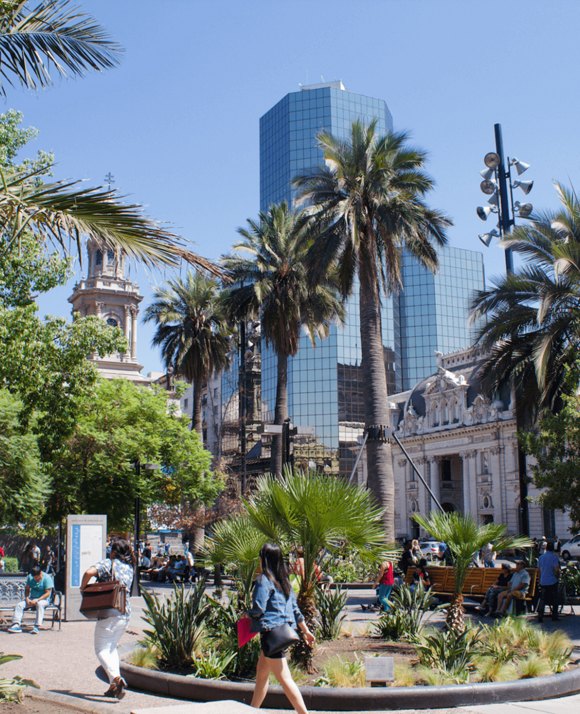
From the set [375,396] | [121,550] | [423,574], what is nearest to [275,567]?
[121,550]

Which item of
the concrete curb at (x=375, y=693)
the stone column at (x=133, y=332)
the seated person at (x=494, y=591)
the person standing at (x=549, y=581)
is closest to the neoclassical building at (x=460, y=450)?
the stone column at (x=133, y=332)

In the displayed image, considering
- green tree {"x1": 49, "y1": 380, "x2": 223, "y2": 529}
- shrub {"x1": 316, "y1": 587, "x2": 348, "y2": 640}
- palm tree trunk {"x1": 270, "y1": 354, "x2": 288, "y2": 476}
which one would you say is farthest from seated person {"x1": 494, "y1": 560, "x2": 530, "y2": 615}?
palm tree trunk {"x1": 270, "y1": 354, "x2": 288, "y2": 476}

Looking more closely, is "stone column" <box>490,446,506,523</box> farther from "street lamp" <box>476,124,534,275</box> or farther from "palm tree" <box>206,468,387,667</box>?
"palm tree" <box>206,468,387,667</box>

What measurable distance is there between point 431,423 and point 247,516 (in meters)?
71.9

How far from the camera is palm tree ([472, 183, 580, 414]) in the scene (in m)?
23.6

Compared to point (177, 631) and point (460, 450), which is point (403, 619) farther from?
point (460, 450)

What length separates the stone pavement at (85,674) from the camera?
837 centimetres

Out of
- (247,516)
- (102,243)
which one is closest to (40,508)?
(247,516)

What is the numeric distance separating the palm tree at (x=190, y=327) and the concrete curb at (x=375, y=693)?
1284 inches

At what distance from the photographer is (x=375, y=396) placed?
87.9ft

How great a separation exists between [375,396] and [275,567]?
19.4 metres

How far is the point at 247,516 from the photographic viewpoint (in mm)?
11531

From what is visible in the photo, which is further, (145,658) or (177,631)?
(145,658)

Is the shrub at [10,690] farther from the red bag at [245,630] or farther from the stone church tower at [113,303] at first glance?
the stone church tower at [113,303]
